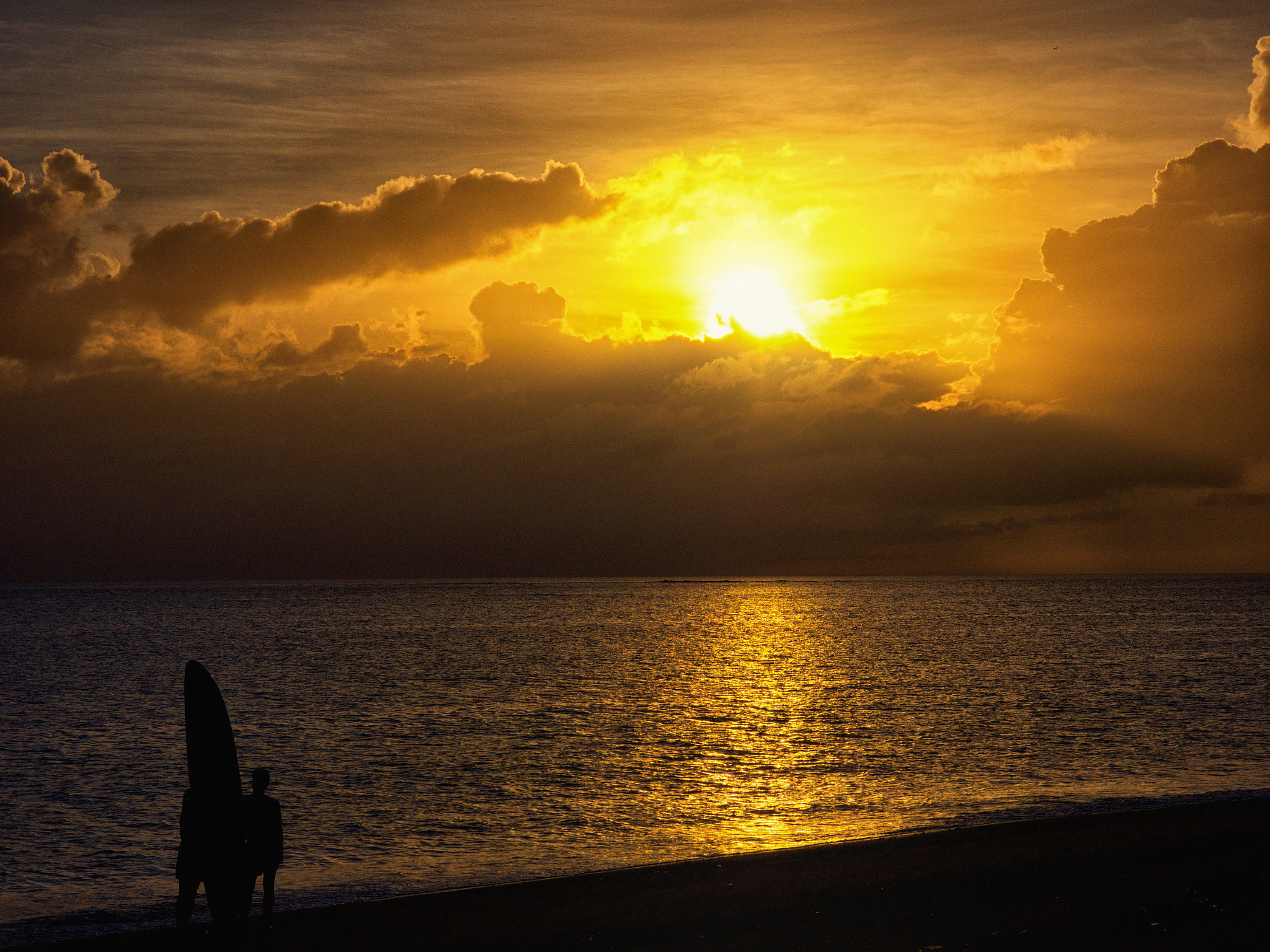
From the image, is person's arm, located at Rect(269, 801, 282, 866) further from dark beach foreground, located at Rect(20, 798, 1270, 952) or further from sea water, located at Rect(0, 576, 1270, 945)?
sea water, located at Rect(0, 576, 1270, 945)

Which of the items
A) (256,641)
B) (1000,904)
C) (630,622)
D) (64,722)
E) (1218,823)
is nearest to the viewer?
(1000,904)

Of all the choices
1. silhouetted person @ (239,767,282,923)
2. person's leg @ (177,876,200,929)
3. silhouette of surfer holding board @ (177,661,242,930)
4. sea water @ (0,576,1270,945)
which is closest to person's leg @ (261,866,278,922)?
silhouetted person @ (239,767,282,923)

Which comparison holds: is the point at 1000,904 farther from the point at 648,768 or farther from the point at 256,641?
the point at 256,641

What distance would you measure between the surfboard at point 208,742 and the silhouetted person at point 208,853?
0.24 m

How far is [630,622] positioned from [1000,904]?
482 ft

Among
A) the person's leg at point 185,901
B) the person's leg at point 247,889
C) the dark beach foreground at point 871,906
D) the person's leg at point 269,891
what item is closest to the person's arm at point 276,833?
the person's leg at point 269,891

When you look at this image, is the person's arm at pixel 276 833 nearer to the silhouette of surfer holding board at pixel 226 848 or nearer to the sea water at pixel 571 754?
the silhouette of surfer holding board at pixel 226 848

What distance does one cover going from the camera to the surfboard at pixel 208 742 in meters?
16.0

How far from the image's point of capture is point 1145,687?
Answer: 61.8 meters

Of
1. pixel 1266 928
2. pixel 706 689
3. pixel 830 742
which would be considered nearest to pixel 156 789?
pixel 830 742

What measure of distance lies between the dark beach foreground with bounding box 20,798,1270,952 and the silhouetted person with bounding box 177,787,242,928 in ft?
2.85

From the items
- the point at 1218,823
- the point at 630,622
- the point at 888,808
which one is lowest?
the point at 630,622

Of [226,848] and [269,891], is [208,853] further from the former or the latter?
[269,891]

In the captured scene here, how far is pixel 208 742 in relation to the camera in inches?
647
